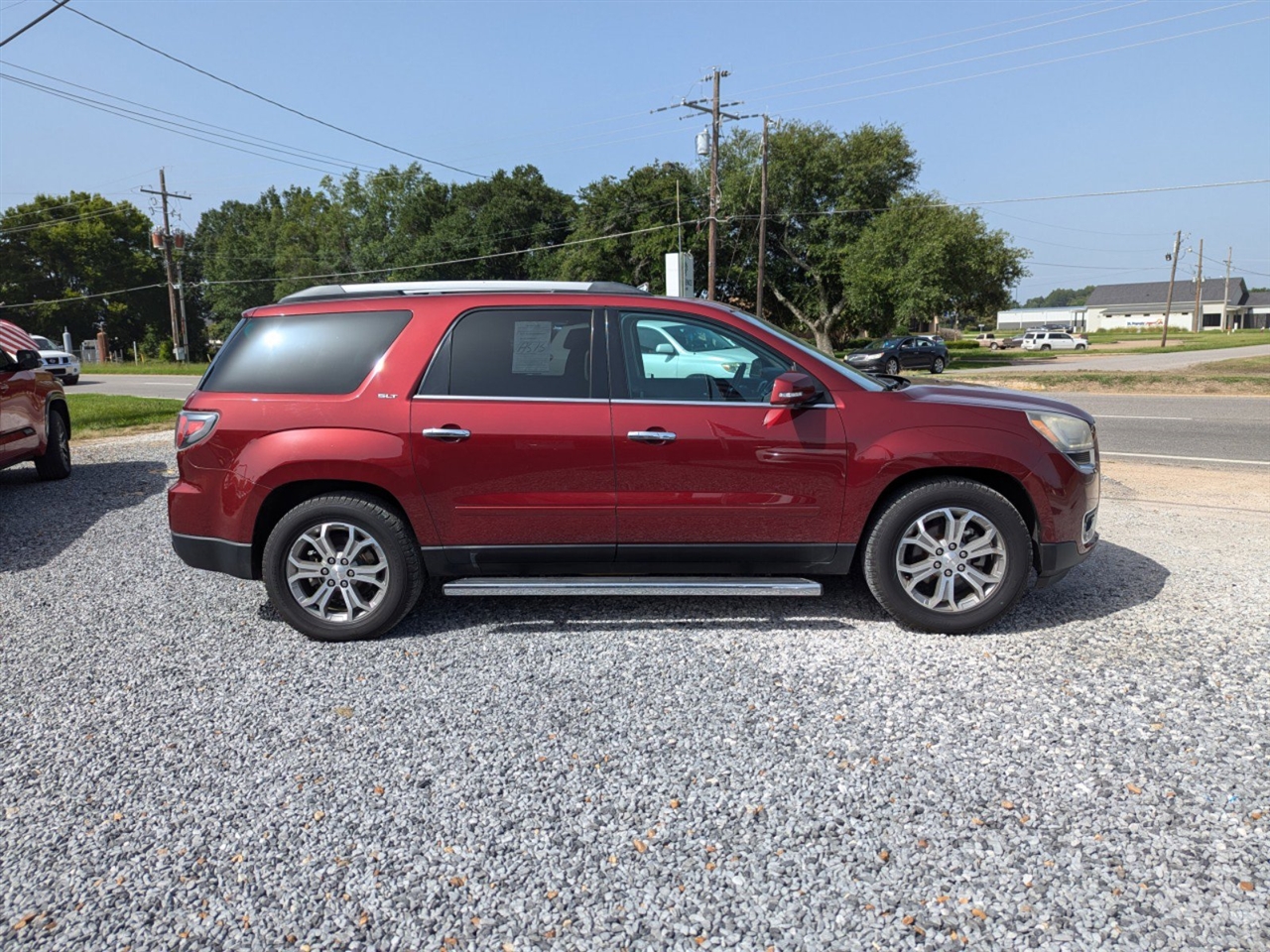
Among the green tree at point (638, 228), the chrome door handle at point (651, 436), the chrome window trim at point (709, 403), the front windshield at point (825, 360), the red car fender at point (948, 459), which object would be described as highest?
the green tree at point (638, 228)

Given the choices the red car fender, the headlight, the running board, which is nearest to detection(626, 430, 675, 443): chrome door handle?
the running board

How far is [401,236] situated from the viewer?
67.1 m

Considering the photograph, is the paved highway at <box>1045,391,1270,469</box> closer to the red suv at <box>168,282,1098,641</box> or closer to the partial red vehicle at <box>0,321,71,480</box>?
the red suv at <box>168,282,1098,641</box>

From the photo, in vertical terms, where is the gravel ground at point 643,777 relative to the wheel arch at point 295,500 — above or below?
below

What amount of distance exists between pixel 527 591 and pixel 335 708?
1.04 m

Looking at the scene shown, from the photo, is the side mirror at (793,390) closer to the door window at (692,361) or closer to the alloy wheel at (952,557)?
the door window at (692,361)

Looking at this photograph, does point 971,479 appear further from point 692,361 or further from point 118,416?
point 118,416

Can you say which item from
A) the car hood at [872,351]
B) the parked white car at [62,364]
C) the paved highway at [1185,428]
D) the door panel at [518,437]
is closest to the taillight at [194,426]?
the door panel at [518,437]

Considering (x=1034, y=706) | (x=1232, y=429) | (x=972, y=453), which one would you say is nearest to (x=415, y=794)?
(x=1034, y=706)

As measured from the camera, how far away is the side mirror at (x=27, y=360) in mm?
8500

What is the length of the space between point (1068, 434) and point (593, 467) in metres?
2.41

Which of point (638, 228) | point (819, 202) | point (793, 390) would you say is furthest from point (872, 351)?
point (793, 390)

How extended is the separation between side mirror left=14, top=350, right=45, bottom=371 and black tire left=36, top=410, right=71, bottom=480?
86cm

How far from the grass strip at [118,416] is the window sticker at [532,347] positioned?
12186mm
